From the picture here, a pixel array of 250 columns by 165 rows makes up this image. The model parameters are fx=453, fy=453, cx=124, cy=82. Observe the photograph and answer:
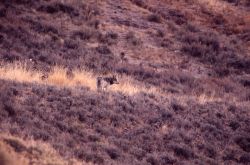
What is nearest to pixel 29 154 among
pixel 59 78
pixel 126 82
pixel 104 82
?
pixel 59 78

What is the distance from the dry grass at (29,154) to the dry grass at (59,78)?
160 inches

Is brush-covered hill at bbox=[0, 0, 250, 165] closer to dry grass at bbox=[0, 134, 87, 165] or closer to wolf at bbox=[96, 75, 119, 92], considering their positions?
dry grass at bbox=[0, 134, 87, 165]

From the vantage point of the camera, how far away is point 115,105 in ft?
40.6

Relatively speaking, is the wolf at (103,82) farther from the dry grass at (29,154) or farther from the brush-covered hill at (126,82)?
the dry grass at (29,154)

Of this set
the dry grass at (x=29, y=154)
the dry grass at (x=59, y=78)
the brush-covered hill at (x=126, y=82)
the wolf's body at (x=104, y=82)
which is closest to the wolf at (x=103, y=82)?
the wolf's body at (x=104, y=82)

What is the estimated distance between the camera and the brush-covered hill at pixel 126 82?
10062 mm

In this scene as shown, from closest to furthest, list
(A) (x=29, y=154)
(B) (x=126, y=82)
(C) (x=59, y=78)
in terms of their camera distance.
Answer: (A) (x=29, y=154) < (C) (x=59, y=78) < (B) (x=126, y=82)

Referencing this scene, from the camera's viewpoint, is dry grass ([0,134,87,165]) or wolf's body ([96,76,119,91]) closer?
dry grass ([0,134,87,165])

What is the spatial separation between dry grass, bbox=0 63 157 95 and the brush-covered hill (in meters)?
0.05

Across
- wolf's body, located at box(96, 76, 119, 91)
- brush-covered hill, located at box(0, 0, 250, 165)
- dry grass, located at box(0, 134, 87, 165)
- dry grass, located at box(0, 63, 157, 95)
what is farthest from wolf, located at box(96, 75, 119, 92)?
dry grass, located at box(0, 134, 87, 165)

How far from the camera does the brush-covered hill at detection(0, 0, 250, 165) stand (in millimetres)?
10062

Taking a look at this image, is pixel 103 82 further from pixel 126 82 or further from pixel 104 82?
pixel 126 82

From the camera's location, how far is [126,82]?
15.9m

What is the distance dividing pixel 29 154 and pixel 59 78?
6.10 metres
